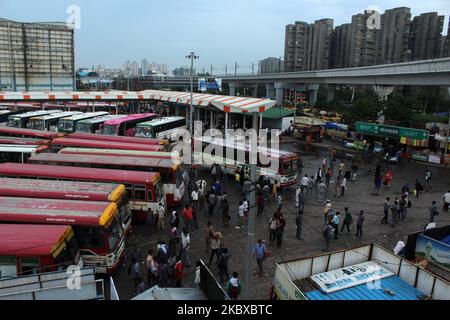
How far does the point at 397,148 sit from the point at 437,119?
1753cm

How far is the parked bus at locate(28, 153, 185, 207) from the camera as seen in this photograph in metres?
17.5

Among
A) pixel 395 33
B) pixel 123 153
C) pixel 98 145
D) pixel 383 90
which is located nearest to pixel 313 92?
pixel 383 90

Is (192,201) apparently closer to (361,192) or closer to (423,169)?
(361,192)

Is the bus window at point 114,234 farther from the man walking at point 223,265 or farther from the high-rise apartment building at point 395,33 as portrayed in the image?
the high-rise apartment building at point 395,33

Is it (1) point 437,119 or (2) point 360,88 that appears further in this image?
(2) point 360,88

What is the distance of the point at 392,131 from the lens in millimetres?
32312

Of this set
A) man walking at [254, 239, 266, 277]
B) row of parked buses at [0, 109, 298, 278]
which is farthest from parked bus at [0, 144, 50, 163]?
man walking at [254, 239, 266, 277]

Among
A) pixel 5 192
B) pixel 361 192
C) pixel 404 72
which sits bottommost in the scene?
pixel 361 192

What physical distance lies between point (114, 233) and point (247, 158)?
37.1ft

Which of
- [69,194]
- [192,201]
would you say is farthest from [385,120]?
[69,194]

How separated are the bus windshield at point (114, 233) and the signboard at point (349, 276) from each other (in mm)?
6154

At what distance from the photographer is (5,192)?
13.6 m

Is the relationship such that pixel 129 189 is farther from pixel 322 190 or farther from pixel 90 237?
pixel 322 190

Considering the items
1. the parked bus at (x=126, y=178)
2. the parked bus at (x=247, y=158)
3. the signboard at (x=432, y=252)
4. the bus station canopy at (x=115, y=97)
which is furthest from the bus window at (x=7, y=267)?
the bus station canopy at (x=115, y=97)
